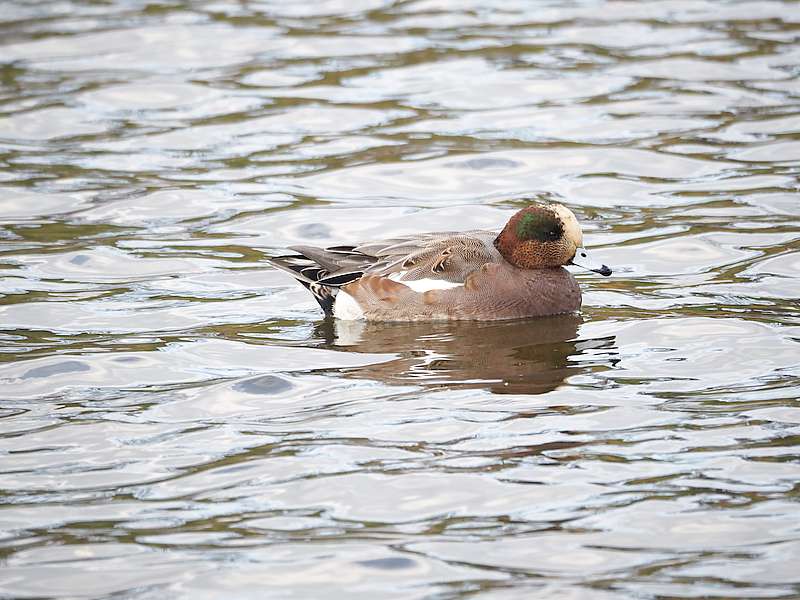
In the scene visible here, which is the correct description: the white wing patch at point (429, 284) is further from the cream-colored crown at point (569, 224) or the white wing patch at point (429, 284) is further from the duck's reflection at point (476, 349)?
the cream-colored crown at point (569, 224)

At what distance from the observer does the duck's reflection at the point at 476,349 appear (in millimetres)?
7559

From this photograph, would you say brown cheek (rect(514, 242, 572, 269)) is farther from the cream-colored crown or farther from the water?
the water

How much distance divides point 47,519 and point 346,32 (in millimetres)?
10783

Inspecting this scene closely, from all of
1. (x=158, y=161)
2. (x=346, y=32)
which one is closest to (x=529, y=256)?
(x=158, y=161)

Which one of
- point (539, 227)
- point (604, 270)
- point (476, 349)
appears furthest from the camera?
point (539, 227)

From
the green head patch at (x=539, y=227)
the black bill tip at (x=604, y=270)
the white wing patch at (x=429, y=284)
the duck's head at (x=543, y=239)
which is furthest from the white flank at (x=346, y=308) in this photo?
the black bill tip at (x=604, y=270)

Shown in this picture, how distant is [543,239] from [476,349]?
991 mm

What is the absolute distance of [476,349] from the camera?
26.8ft

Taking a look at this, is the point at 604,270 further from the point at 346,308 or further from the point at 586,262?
the point at 346,308

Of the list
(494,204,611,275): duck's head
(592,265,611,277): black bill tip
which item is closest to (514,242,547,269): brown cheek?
(494,204,611,275): duck's head

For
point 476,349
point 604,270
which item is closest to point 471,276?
point 476,349

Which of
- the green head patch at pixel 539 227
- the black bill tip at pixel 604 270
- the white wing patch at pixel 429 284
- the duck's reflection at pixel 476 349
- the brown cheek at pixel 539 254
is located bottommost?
the duck's reflection at pixel 476 349

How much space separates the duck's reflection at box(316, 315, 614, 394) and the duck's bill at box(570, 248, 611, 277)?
32 centimetres

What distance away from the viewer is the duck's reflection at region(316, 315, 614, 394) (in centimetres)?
756
